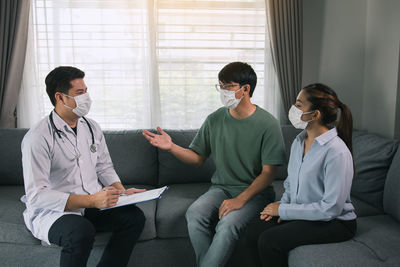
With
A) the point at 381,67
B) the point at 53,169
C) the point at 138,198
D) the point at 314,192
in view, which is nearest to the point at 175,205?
the point at 138,198

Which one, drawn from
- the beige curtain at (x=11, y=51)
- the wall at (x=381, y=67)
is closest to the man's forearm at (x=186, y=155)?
the wall at (x=381, y=67)

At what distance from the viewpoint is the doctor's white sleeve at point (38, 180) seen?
5.37ft

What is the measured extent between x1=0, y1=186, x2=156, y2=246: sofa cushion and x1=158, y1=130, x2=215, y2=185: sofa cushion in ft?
1.32

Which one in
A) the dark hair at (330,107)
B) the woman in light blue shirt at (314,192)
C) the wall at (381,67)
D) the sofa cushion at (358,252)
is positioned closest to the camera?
the sofa cushion at (358,252)

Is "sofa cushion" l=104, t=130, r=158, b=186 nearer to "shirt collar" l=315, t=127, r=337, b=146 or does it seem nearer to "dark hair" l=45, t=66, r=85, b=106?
"dark hair" l=45, t=66, r=85, b=106

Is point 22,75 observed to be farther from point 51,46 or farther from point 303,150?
point 303,150

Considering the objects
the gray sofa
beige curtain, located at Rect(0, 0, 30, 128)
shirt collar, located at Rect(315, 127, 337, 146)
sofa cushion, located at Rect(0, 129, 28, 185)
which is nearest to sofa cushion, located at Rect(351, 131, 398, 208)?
the gray sofa

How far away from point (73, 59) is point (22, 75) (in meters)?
0.43

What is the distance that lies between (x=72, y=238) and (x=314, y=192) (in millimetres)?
1105

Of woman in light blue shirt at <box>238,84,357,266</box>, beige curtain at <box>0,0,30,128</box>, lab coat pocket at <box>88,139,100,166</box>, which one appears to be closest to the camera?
woman in light blue shirt at <box>238,84,357,266</box>

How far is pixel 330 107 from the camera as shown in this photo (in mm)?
1649

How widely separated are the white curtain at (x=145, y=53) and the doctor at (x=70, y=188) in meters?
1.09

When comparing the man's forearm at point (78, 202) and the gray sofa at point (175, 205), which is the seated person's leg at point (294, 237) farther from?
the man's forearm at point (78, 202)

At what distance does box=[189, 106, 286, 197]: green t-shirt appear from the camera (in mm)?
1969
